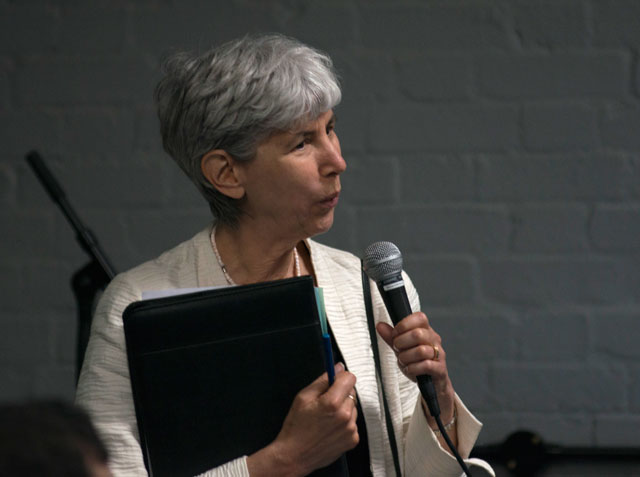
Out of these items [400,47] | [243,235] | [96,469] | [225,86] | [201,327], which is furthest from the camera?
[400,47]

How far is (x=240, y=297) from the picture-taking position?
1.04 meters

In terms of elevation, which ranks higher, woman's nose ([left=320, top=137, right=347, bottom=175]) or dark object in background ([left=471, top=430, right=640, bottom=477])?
woman's nose ([left=320, top=137, right=347, bottom=175])

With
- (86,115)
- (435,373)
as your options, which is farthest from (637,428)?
(86,115)

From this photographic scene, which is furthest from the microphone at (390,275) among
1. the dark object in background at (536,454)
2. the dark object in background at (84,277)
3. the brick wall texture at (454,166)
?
the dark object in background at (536,454)

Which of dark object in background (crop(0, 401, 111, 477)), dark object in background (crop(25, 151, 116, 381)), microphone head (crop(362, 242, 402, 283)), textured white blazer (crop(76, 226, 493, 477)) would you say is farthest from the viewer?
dark object in background (crop(25, 151, 116, 381))

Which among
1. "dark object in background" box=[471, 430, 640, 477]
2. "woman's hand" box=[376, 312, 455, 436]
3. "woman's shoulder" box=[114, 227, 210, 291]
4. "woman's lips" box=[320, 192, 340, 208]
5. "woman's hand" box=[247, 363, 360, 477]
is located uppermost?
"woman's lips" box=[320, 192, 340, 208]

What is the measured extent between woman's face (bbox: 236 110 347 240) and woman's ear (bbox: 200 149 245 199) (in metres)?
0.02

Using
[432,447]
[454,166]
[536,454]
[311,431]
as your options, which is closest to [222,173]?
[311,431]

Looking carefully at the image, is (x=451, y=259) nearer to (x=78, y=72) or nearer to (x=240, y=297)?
(x=240, y=297)

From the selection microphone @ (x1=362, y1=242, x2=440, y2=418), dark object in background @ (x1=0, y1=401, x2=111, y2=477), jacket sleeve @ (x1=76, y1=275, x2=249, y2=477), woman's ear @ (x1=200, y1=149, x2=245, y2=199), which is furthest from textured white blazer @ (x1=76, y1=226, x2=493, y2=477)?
dark object in background @ (x1=0, y1=401, x2=111, y2=477)

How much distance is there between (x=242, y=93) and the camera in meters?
1.13

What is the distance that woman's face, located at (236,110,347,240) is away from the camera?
1.16m

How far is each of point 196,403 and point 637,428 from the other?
128cm

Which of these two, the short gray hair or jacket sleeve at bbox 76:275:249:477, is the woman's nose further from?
jacket sleeve at bbox 76:275:249:477
